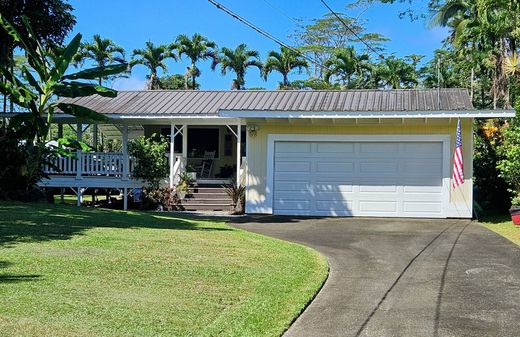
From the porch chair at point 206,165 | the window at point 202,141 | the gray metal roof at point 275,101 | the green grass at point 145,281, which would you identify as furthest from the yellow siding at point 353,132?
the window at point 202,141

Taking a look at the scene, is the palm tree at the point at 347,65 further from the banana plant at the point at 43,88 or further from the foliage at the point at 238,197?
the banana plant at the point at 43,88

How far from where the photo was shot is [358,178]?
16250 millimetres

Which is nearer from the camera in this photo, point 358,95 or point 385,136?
point 385,136

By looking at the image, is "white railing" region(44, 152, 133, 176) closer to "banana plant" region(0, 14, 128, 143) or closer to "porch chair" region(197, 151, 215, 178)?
"banana plant" region(0, 14, 128, 143)

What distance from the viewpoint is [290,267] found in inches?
319

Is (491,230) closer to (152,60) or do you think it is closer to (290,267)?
(290,267)

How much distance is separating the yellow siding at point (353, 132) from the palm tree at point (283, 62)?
73.8 ft

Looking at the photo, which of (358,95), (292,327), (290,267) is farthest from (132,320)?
(358,95)

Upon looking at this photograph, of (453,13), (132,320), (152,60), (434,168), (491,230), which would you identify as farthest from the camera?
(152,60)

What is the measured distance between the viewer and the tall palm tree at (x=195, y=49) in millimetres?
39406

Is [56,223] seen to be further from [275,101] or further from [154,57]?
[154,57]

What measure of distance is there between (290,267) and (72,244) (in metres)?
3.46

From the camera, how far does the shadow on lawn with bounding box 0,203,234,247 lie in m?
9.23

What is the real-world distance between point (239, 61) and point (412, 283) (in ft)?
109
